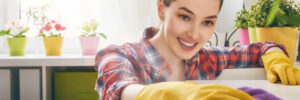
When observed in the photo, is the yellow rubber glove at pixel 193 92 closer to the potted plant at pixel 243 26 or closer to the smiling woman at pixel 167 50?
the smiling woman at pixel 167 50

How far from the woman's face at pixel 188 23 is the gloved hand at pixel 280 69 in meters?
0.20

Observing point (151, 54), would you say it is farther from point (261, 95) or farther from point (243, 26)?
point (243, 26)

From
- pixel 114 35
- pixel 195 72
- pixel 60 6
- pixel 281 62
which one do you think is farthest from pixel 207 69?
pixel 60 6

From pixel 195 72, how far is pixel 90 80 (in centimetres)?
68

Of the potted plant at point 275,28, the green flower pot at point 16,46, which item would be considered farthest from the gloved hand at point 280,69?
the green flower pot at point 16,46

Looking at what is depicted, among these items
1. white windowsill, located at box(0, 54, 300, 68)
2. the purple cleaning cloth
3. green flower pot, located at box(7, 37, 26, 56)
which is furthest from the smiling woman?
green flower pot, located at box(7, 37, 26, 56)

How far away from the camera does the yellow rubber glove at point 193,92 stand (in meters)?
0.38

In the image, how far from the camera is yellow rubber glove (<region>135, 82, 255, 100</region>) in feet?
1.23

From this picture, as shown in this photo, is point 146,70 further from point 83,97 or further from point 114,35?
point 114,35

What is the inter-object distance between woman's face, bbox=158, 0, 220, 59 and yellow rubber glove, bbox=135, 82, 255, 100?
1.31 ft

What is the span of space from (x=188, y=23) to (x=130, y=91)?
1.13 feet

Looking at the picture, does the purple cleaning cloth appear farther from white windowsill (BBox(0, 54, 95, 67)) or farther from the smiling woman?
white windowsill (BBox(0, 54, 95, 67))

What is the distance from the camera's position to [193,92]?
0.40 meters

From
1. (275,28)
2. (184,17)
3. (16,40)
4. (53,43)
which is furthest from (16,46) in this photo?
(275,28)
